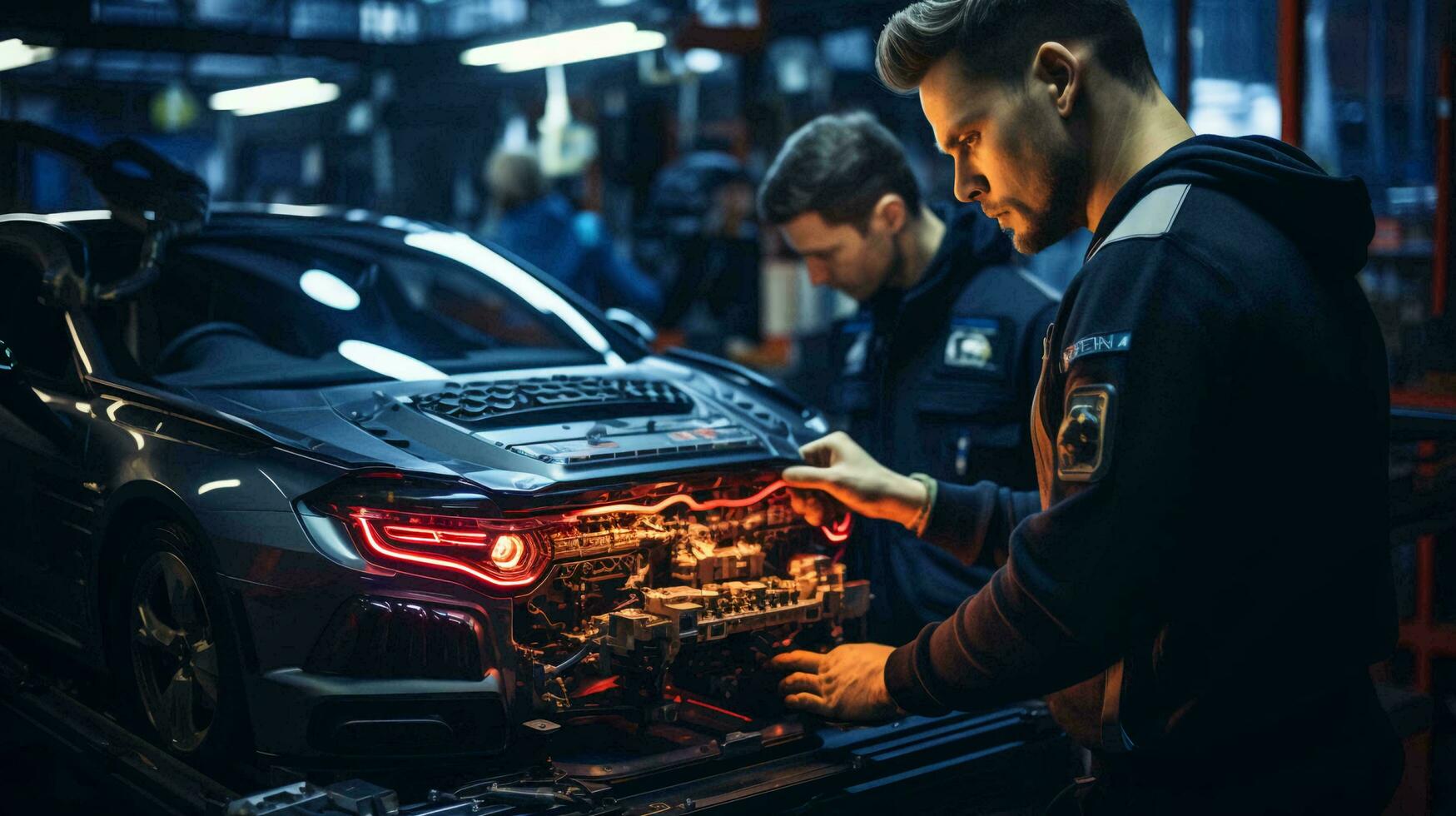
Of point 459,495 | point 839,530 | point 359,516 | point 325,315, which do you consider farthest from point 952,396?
point 325,315

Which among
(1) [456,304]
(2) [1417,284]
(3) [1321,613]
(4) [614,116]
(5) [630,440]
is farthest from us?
(4) [614,116]

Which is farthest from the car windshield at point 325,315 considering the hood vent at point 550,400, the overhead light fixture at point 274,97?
the overhead light fixture at point 274,97

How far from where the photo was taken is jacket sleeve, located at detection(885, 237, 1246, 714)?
1.44m

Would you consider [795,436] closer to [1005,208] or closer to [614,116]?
[1005,208]

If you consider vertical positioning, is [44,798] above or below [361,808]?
below

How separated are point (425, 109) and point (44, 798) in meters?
8.21

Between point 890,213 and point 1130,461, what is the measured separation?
6.57 feet

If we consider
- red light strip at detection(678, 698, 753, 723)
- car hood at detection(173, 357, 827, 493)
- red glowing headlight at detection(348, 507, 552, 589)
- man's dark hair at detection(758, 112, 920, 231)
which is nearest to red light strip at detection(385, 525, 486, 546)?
red glowing headlight at detection(348, 507, 552, 589)

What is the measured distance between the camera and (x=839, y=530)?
Answer: 118 inches

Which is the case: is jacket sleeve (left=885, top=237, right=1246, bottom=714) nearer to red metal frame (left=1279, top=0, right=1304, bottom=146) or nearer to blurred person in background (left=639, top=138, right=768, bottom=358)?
red metal frame (left=1279, top=0, right=1304, bottom=146)

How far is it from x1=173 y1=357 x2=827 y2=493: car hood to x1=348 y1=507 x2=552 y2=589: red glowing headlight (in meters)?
0.09

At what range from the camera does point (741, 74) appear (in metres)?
7.55

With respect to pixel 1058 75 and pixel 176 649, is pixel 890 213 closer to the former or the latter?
pixel 1058 75

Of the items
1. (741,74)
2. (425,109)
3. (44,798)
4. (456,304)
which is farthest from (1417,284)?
(425,109)
